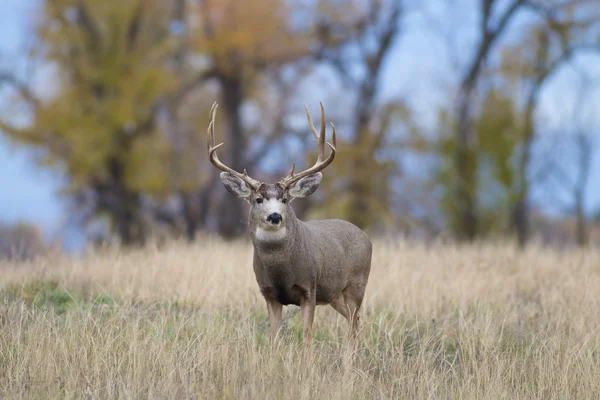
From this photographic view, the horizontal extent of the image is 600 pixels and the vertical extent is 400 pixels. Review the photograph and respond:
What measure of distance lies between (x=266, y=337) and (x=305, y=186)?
4.62 feet

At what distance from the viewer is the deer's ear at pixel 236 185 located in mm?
6266

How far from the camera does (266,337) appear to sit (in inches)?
269

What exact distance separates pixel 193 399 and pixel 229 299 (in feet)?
9.41

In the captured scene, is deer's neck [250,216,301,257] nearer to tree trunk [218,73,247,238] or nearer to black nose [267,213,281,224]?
black nose [267,213,281,224]

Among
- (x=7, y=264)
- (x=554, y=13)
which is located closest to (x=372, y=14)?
(x=554, y=13)

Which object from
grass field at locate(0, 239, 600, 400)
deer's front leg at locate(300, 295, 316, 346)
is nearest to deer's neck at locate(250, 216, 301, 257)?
deer's front leg at locate(300, 295, 316, 346)

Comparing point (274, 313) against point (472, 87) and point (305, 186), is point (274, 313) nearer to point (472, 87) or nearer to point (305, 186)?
point (305, 186)

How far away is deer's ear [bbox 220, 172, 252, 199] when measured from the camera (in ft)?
20.6

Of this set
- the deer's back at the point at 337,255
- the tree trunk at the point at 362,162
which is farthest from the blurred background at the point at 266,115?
the deer's back at the point at 337,255

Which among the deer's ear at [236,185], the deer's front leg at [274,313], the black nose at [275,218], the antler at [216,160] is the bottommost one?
the deer's front leg at [274,313]

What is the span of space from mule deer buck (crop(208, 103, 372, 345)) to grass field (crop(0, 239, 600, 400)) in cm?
39

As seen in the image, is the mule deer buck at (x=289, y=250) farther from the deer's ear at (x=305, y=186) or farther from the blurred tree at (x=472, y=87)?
the blurred tree at (x=472, y=87)

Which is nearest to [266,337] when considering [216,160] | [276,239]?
[276,239]

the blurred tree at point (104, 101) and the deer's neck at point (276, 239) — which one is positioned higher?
the blurred tree at point (104, 101)
